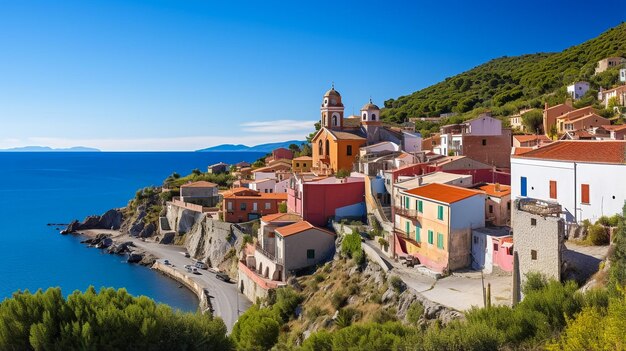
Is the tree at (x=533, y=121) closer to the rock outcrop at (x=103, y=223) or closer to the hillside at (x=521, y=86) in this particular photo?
the hillside at (x=521, y=86)

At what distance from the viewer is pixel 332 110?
47.0 meters

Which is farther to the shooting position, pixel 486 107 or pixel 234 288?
pixel 486 107

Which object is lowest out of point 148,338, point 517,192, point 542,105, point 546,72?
point 148,338

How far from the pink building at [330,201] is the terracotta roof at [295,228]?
147cm

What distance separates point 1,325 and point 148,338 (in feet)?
12.7

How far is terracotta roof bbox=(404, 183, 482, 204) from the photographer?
2212cm

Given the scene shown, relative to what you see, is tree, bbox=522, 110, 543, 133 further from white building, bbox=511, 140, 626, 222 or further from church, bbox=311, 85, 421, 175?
white building, bbox=511, 140, 626, 222

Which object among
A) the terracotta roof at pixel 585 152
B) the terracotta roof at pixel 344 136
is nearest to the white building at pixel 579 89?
the terracotta roof at pixel 344 136

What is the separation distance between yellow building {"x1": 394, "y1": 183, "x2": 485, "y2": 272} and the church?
17.8 meters

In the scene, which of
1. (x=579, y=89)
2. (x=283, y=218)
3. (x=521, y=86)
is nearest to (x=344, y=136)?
(x=283, y=218)

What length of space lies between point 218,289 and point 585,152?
2458cm

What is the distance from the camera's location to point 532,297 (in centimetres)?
1393

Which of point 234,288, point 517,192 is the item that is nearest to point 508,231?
point 517,192

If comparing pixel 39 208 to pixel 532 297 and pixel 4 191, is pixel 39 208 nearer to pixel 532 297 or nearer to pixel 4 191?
pixel 4 191
